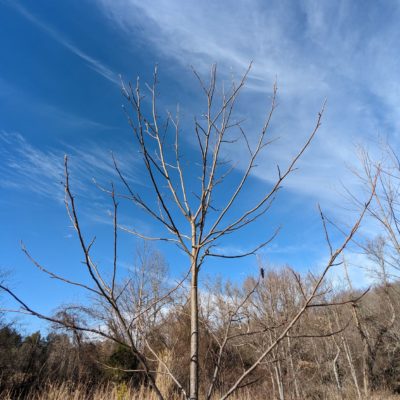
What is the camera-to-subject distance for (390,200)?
4.14m

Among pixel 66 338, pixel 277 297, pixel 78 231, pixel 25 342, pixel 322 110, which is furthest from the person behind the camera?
pixel 66 338

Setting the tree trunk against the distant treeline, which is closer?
the tree trunk

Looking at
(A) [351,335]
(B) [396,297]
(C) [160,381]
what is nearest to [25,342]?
(C) [160,381]

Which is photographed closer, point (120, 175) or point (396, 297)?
point (120, 175)

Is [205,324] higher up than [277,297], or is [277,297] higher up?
[277,297]

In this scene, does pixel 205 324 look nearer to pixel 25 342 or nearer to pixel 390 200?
pixel 390 200

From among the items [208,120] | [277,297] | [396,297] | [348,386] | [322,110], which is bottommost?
[348,386]

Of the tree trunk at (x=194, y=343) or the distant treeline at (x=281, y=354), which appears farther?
the distant treeline at (x=281, y=354)

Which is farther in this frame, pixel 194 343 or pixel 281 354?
pixel 281 354

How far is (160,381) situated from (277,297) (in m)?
3.48

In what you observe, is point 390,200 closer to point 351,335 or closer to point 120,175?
point 120,175

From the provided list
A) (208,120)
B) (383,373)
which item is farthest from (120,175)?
(383,373)

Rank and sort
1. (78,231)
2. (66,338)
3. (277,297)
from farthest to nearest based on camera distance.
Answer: (66,338) < (277,297) < (78,231)

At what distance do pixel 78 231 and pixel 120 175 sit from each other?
1.52ft
